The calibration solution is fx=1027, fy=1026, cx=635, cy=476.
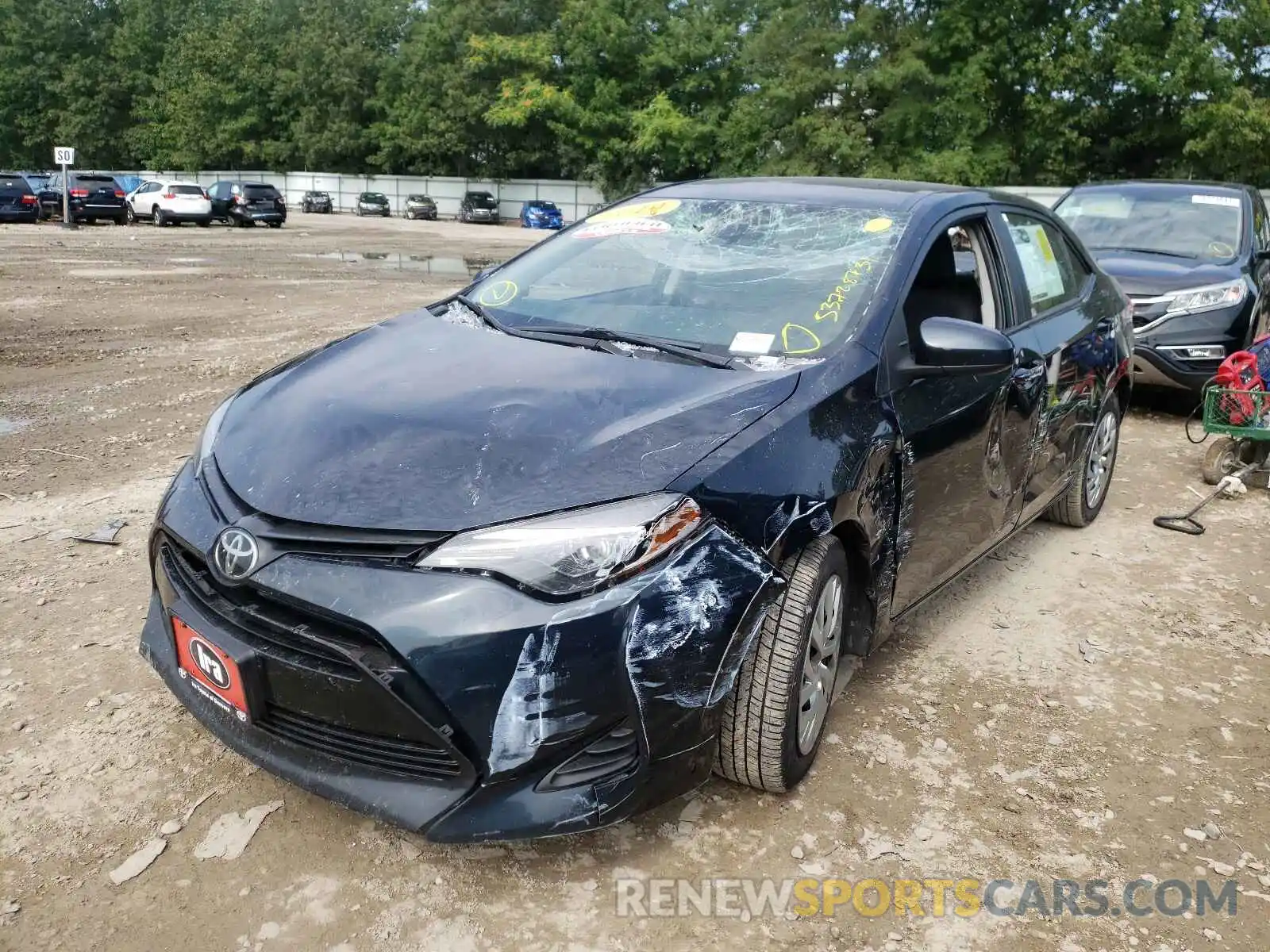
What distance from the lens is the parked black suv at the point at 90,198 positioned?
29922 mm

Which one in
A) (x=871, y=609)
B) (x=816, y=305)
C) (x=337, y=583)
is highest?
(x=816, y=305)

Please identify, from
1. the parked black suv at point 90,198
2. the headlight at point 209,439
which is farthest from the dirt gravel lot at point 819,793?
the parked black suv at point 90,198

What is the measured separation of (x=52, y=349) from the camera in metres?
8.64

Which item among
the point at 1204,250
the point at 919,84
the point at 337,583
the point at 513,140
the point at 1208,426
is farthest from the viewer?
the point at 513,140

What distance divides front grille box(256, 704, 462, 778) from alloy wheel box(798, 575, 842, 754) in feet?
2.99

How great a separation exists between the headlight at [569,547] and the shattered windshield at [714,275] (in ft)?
2.96

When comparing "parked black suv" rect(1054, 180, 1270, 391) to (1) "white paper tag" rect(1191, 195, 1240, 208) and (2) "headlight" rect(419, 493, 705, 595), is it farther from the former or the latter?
(2) "headlight" rect(419, 493, 705, 595)

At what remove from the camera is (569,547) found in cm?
209

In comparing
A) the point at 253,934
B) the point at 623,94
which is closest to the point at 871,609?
the point at 253,934

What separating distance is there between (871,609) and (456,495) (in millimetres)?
1307

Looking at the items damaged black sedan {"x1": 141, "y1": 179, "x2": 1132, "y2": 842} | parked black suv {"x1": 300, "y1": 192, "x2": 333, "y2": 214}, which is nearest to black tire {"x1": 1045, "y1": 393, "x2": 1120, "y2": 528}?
damaged black sedan {"x1": 141, "y1": 179, "x2": 1132, "y2": 842}

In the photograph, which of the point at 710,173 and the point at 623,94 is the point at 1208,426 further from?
the point at 623,94

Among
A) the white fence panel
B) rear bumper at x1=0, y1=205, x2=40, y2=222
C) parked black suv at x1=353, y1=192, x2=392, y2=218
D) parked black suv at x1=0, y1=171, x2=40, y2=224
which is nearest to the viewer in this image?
parked black suv at x1=0, y1=171, x2=40, y2=224

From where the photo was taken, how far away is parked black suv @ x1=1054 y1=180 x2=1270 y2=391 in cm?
720
